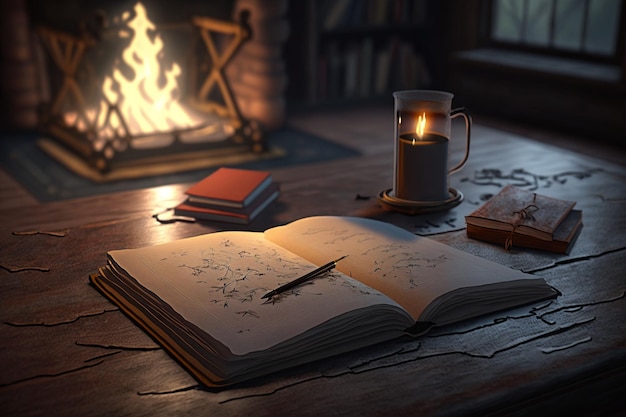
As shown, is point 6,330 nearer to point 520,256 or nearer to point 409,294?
point 409,294

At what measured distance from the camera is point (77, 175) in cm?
283

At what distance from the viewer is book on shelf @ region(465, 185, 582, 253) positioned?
54.4 inches

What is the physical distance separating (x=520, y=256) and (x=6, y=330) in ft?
2.72

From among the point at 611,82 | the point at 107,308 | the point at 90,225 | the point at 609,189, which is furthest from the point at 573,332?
the point at 611,82

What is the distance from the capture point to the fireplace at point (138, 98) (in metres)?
2.95

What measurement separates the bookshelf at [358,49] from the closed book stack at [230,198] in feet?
7.82

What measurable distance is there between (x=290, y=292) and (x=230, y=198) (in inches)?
18.4

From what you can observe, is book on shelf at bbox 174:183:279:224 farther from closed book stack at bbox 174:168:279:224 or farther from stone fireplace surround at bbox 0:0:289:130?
stone fireplace surround at bbox 0:0:289:130

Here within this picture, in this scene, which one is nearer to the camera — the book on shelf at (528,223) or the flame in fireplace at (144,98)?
the book on shelf at (528,223)

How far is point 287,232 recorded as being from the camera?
1377 millimetres

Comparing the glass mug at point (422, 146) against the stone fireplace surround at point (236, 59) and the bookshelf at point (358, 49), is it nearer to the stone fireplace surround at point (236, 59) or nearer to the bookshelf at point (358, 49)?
the stone fireplace surround at point (236, 59)

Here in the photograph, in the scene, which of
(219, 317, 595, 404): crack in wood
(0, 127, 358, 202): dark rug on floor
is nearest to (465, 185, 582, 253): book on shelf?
(219, 317, 595, 404): crack in wood

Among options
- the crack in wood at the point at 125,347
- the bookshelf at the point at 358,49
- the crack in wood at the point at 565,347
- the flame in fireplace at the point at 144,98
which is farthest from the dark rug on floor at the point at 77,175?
the crack in wood at the point at 565,347

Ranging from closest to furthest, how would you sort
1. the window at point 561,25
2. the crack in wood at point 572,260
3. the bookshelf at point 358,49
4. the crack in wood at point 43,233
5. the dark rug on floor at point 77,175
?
the crack in wood at point 572,260
the crack in wood at point 43,233
the dark rug on floor at point 77,175
the window at point 561,25
the bookshelf at point 358,49
